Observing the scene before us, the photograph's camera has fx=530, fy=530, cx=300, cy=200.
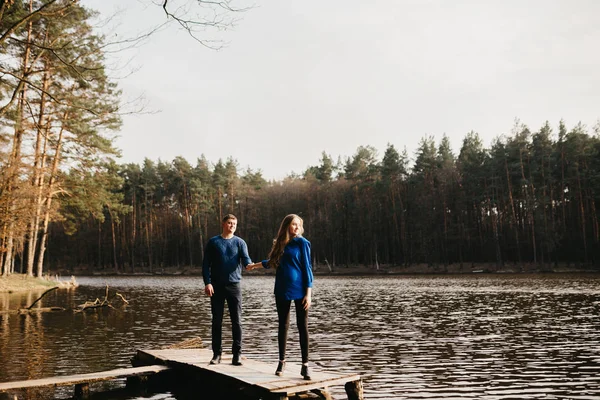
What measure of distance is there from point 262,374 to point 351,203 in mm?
67681

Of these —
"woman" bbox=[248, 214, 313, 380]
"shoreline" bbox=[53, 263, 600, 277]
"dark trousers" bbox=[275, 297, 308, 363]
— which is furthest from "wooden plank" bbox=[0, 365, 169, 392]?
"shoreline" bbox=[53, 263, 600, 277]

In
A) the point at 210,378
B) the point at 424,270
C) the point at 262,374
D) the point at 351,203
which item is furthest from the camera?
the point at 351,203

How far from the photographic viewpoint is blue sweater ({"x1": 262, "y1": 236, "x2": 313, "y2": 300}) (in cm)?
762

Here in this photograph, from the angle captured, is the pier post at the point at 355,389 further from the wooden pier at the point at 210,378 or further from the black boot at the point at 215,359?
the black boot at the point at 215,359

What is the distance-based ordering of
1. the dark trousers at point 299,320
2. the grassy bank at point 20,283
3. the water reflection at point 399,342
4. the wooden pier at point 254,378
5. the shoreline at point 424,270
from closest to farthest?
1. the wooden pier at point 254,378
2. the dark trousers at point 299,320
3. the water reflection at point 399,342
4. the grassy bank at point 20,283
5. the shoreline at point 424,270

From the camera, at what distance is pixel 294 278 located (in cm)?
766

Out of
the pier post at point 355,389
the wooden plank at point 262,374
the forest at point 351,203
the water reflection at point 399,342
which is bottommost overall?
the water reflection at point 399,342

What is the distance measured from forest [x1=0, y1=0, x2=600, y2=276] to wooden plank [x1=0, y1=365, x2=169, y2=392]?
25.4m

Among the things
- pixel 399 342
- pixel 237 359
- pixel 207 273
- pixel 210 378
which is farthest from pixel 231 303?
pixel 399 342

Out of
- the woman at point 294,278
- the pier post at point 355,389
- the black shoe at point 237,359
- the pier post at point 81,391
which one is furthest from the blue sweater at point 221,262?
the pier post at point 81,391

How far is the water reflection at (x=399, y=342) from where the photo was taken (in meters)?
9.49

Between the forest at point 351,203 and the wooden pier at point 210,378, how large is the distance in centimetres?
2489

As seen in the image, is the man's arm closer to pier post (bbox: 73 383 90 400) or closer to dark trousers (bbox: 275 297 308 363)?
dark trousers (bbox: 275 297 308 363)

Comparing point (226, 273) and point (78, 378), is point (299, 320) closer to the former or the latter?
point (226, 273)
